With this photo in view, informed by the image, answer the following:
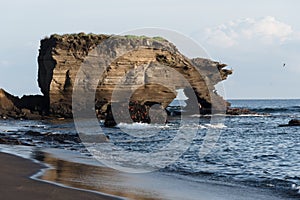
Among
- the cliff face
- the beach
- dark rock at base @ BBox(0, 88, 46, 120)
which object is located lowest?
the beach

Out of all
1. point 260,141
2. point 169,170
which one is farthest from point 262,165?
point 260,141

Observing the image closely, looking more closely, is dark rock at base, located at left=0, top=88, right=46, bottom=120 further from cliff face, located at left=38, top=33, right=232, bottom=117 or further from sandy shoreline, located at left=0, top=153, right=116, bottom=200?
sandy shoreline, located at left=0, top=153, right=116, bottom=200

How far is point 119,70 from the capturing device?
55469 mm

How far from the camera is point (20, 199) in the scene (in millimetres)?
8281

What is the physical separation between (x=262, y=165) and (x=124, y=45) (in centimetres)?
4074

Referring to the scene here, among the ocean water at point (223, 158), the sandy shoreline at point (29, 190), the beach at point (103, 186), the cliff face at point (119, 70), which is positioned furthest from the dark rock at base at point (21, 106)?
the sandy shoreline at point (29, 190)

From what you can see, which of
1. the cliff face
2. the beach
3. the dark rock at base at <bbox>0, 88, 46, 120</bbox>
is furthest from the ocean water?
the dark rock at base at <bbox>0, 88, 46, 120</bbox>

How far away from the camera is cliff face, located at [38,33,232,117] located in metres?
55.1

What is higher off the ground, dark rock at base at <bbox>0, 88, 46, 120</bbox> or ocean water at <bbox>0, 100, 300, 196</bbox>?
dark rock at base at <bbox>0, 88, 46, 120</bbox>

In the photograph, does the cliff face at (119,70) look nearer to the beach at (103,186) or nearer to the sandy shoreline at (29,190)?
the beach at (103,186)

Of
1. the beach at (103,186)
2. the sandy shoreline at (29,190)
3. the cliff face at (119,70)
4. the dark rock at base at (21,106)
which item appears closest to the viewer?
the sandy shoreline at (29,190)

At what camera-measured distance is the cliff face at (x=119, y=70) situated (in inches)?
2170

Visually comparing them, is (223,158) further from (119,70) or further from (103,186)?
(119,70)

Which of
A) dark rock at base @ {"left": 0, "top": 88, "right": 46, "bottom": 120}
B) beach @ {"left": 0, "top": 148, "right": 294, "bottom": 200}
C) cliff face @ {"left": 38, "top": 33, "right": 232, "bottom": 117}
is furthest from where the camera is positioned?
cliff face @ {"left": 38, "top": 33, "right": 232, "bottom": 117}
